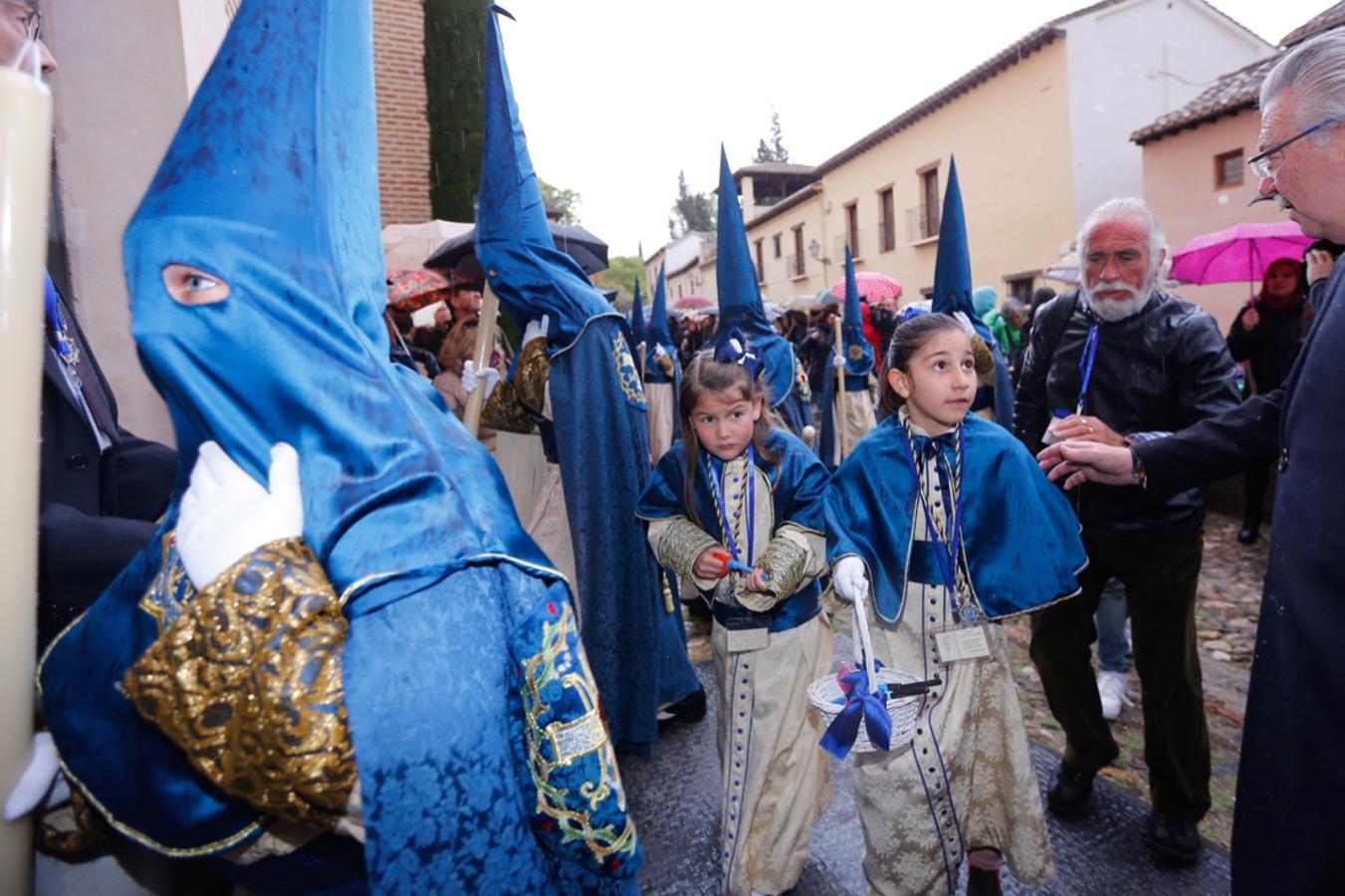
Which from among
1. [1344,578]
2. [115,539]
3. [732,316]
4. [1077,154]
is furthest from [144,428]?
[1077,154]

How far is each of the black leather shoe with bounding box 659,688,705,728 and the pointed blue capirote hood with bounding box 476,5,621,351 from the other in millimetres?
1813

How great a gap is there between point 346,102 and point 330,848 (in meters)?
1.11

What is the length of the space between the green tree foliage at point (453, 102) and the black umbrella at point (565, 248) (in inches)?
263

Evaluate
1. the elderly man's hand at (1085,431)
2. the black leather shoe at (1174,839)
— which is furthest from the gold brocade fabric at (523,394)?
the black leather shoe at (1174,839)

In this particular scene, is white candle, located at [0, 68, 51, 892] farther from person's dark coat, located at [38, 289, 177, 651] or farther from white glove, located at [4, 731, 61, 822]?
person's dark coat, located at [38, 289, 177, 651]

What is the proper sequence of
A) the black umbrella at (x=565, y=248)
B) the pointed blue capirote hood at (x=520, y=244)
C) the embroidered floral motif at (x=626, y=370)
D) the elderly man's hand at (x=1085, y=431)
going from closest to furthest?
the elderly man's hand at (x=1085, y=431)
the pointed blue capirote hood at (x=520, y=244)
the embroidered floral motif at (x=626, y=370)
the black umbrella at (x=565, y=248)

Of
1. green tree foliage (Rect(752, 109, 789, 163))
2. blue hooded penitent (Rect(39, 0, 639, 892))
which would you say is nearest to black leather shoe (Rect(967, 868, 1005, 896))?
blue hooded penitent (Rect(39, 0, 639, 892))

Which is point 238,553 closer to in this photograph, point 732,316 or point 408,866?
point 408,866

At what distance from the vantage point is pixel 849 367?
804cm

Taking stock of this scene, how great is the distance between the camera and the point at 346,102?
122cm

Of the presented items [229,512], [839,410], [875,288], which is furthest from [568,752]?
[875,288]

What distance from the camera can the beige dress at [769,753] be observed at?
103 inches

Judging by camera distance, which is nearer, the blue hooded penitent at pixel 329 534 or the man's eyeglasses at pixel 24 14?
the blue hooded penitent at pixel 329 534

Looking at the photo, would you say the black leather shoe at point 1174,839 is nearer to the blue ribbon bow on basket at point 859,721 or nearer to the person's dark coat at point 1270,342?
the blue ribbon bow on basket at point 859,721
